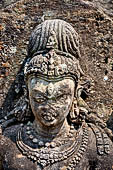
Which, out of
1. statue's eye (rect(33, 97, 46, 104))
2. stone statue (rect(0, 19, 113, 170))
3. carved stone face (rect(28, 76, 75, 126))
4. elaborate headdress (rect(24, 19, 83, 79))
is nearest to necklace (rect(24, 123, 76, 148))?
stone statue (rect(0, 19, 113, 170))

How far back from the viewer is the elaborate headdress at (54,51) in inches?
91.9

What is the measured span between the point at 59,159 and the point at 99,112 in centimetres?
70

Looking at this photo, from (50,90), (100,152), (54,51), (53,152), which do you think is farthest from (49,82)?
(100,152)

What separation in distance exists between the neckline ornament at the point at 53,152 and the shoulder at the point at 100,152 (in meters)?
0.06

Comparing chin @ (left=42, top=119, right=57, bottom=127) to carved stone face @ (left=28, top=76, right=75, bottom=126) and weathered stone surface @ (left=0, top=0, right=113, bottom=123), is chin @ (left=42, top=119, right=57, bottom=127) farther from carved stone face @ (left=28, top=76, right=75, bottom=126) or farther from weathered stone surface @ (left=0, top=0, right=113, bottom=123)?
weathered stone surface @ (left=0, top=0, right=113, bottom=123)

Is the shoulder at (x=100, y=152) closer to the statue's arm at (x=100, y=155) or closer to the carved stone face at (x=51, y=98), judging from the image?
the statue's arm at (x=100, y=155)

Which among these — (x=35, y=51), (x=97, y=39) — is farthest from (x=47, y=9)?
(x=35, y=51)

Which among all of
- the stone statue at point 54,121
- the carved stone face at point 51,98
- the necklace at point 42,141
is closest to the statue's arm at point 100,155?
the stone statue at point 54,121

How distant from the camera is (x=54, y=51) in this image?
239 cm

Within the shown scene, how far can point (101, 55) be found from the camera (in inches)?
120

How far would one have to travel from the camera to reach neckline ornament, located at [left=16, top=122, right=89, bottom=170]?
2.38 meters

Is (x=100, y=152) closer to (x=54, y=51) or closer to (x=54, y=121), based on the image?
(x=54, y=121)

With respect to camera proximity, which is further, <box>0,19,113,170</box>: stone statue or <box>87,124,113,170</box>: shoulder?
<box>87,124,113,170</box>: shoulder

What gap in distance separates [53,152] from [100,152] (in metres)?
0.35
